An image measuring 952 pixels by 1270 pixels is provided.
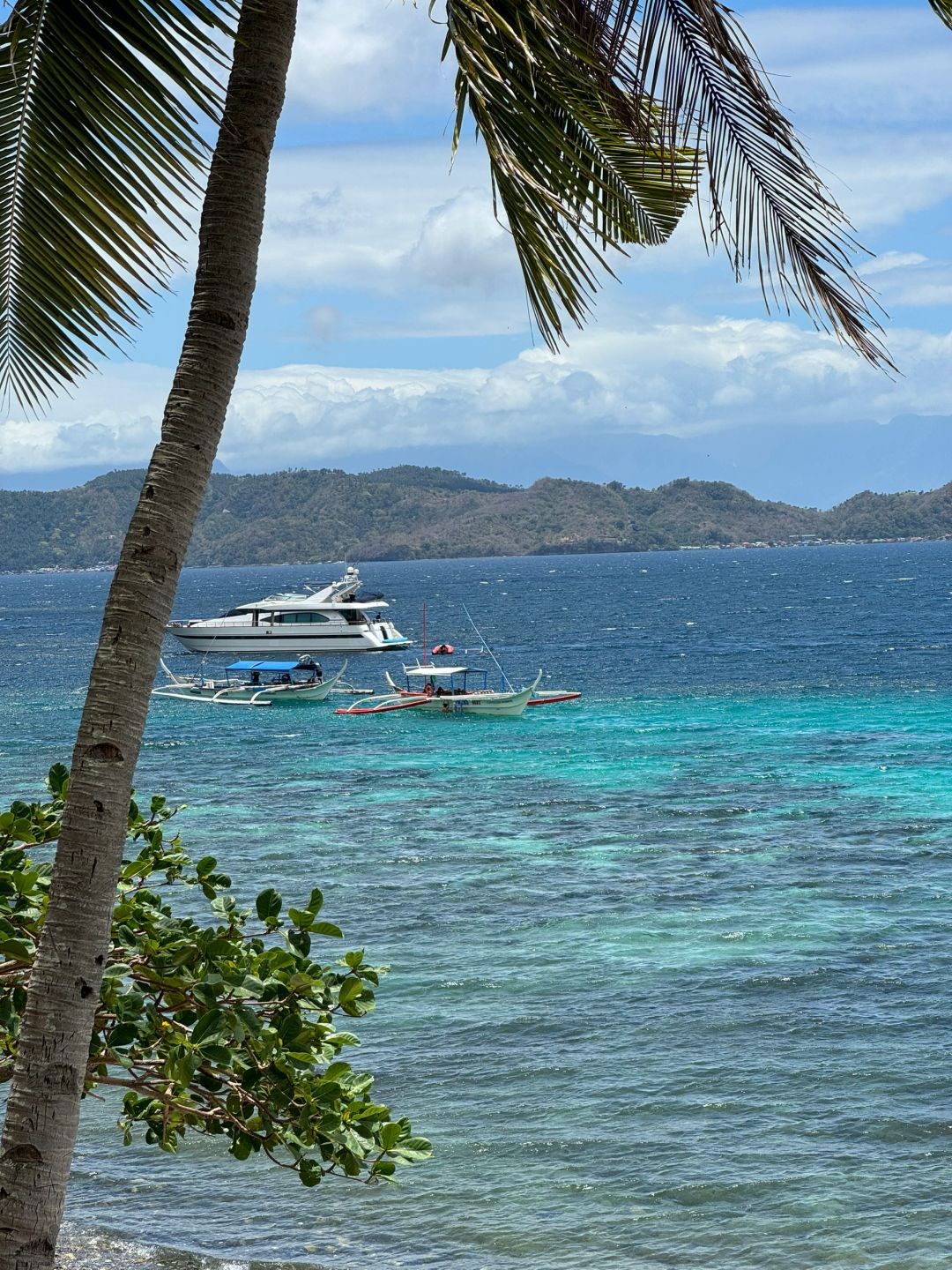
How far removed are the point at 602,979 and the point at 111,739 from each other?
13.7 metres

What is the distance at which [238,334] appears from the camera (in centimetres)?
410

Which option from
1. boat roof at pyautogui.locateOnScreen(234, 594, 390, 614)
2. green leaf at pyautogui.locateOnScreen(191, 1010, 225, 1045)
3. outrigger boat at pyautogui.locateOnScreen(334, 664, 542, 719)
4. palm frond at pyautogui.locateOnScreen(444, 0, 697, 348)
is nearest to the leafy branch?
green leaf at pyautogui.locateOnScreen(191, 1010, 225, 1045)

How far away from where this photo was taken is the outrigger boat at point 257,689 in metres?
49.9

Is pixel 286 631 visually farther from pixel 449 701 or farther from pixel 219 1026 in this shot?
pixel 219 1026

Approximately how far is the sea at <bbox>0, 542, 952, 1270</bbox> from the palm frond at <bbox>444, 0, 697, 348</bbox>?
7.53 metres

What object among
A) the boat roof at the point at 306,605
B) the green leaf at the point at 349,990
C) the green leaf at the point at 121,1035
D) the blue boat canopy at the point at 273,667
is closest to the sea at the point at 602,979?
the green leaf at the point at 349,990

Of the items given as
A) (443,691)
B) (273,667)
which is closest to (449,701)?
(443,691)

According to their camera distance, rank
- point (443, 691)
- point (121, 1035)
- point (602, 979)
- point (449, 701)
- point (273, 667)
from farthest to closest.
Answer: point (273, 667), point (443, 691), point (449, 701), point (602, 979), point (121, 1035)

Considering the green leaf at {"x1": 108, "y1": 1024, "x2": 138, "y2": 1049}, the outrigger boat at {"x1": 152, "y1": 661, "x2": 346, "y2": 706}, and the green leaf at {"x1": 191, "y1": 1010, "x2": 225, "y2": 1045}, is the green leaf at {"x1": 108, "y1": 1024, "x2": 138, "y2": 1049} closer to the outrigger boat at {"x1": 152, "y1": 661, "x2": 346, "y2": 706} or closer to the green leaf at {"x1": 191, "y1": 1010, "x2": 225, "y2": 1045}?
the green leaf at {"x1": 191, "y1": 1010, "x2": 225, "y2": 1045}

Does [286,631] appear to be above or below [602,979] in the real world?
above

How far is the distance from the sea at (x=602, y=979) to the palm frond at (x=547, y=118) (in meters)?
7.53

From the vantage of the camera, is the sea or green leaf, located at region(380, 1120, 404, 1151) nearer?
green leaf, located at region(380, 1120, 404, 1151)

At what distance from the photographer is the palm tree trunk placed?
3.85 meters

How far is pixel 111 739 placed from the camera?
12.7 ft
